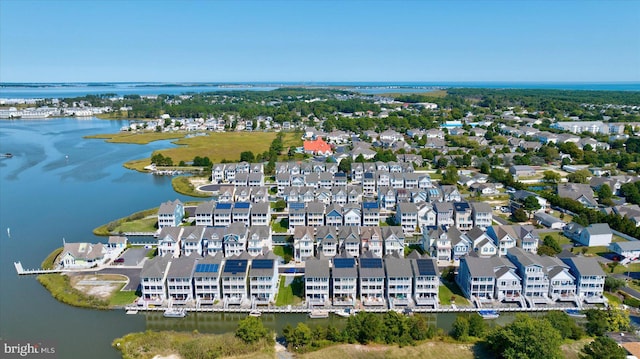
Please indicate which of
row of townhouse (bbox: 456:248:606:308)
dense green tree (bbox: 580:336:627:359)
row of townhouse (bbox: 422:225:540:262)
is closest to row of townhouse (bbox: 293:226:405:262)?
row of townhouse (bbox: 422:225:540:262)

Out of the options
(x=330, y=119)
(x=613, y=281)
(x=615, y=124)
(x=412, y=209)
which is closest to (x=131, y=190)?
(x=412, y=209)

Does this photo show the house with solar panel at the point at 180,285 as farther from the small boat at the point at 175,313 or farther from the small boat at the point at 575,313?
the small boat at the point at 575,313

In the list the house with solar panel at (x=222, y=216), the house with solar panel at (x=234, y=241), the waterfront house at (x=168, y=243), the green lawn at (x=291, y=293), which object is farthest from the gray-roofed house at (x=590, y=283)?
the waterfront house at (x=168, y=243)

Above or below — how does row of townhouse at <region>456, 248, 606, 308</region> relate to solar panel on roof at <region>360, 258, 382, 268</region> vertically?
below

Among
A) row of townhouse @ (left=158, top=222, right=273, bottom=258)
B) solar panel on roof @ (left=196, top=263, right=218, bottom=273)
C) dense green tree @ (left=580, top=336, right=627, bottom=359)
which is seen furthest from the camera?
row of townhouse @ (left=158, top=222, right=273, bottom=258)

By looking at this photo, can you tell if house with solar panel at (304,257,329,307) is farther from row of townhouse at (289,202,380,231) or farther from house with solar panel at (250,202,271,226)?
house with solar panel at (250,202,271,226)
